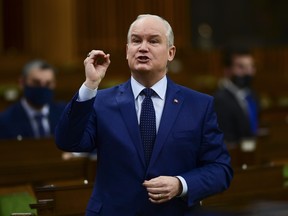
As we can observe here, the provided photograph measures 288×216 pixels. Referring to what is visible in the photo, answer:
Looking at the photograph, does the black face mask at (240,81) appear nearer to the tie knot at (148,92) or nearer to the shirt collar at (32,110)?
the shirt collar at (32,110)

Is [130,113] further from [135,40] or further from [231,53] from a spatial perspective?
[231,53]

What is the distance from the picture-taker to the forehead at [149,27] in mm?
2098

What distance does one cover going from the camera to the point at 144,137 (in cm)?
215

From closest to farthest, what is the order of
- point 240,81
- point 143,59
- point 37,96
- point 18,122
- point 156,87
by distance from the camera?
point 143,59
point 156,87
point 18,122
point 37,96
point 240,81

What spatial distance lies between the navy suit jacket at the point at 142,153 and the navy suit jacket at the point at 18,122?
251 cm

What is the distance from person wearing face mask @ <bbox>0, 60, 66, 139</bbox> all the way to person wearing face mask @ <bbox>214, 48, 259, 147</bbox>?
3.68 ft

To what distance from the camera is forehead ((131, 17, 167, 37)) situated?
6.88ft

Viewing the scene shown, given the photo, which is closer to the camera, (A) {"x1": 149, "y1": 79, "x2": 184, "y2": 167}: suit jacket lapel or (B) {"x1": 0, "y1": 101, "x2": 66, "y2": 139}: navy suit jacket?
(A) {"x1": 149, "y1": 79, "x2": 184, "y2": 167}: suit jacket lapel

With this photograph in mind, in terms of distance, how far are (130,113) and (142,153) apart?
0.45 feet

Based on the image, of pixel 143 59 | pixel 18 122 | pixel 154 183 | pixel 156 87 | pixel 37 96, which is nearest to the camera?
pixel 154 183

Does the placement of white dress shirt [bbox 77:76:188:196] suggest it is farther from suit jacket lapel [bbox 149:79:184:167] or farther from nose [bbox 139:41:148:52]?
nose [bbox 139:41:148:52]

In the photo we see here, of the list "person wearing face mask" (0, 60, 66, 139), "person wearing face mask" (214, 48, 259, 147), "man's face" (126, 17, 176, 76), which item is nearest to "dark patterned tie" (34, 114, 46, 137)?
"person wearing face mask" (0, 60, 66, 139)

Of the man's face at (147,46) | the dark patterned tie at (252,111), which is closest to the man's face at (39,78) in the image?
the dark patterned tie at (252,111)

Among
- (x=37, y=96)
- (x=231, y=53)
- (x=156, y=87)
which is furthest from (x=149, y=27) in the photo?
(x=231, y=53)
